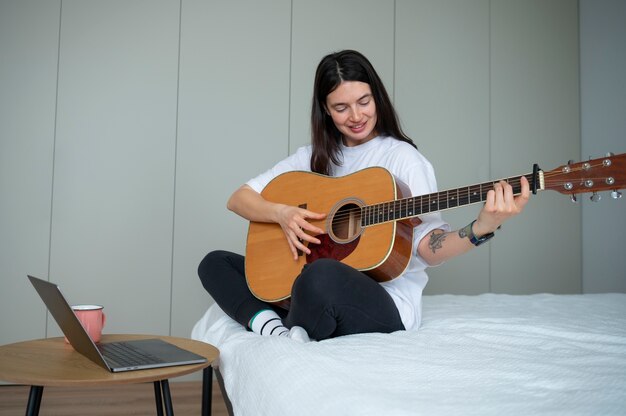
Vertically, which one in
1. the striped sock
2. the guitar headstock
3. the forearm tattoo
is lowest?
the striped sock

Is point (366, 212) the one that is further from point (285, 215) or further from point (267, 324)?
point (267, 324)

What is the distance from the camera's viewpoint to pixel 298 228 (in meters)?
1.52

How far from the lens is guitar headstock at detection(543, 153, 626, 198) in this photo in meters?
1.14

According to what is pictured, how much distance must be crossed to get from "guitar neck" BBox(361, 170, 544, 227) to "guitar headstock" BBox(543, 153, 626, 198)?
3 centimetres

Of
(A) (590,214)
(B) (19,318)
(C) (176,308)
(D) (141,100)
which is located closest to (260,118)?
(D) (141,100)

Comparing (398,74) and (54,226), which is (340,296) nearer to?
(54,226)

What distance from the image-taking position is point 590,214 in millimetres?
3389

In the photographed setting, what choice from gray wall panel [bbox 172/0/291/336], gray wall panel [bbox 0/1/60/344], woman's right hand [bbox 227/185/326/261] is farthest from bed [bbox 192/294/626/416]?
gray wall panel [bbox 0/1/60/344]

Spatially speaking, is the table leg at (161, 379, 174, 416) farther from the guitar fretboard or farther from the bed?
the guitar fretboard

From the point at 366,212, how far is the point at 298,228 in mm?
190

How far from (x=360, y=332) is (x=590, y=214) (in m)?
2.57

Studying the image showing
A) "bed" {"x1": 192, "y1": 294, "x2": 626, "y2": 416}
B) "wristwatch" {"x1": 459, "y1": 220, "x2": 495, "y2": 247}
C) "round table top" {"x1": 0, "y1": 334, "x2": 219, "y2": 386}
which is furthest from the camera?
"wristwatch" {"x1": 459, "y1": 220, "x2": 495, "y2": 247}

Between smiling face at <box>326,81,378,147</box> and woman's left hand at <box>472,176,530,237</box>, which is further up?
smiling face at <box>326,81,378,147</box>

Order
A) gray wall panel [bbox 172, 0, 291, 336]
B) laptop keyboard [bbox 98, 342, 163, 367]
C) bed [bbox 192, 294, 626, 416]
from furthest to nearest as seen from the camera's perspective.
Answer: gray wall panel [bbox 172, 0, 291, 336] → laptop keyboard [bbox 98, 342, 163, 367] → bed [bbox 192, 294, 626, 416]
